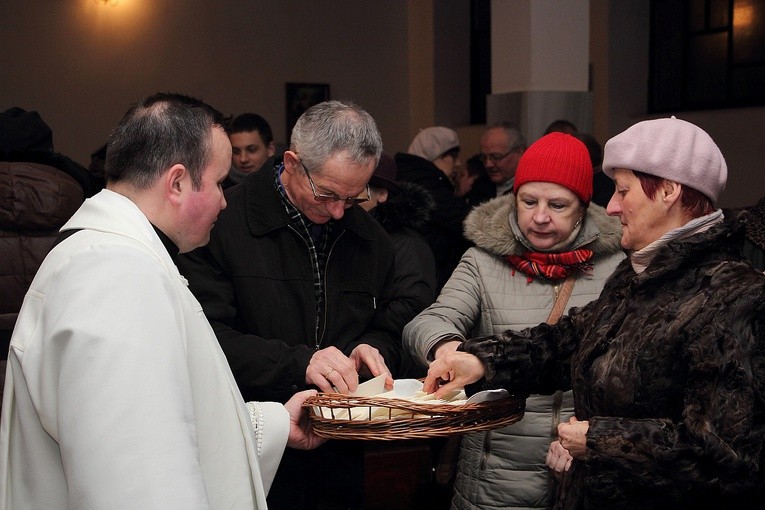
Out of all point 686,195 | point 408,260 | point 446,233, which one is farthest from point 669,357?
point 446,233

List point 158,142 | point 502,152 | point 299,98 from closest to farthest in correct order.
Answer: point 158,142 → point 502,152 → point 299,98

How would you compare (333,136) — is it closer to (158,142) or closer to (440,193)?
(158,142)

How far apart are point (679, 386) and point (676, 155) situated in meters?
0.57

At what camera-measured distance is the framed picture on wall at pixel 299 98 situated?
Result: 10.7m

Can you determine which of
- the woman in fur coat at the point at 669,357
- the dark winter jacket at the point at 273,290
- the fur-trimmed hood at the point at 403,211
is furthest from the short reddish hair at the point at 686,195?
the fur-trimmed hood at the point at 403,211


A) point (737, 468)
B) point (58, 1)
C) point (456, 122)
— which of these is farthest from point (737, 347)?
point (456, 122)

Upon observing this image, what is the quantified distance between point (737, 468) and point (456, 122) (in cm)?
986

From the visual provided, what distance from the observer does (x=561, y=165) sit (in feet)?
10.4

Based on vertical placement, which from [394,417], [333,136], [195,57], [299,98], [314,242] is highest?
[195,57]

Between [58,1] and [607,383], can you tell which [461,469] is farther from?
[58,1]

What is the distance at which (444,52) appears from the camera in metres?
11.7

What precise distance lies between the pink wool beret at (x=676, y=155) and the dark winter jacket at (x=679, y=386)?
0.15m

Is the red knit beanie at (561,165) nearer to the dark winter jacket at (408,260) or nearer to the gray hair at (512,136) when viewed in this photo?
the dark winter jacket at (408,260)

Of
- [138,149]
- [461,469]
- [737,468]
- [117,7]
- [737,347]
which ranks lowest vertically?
[461,469]
